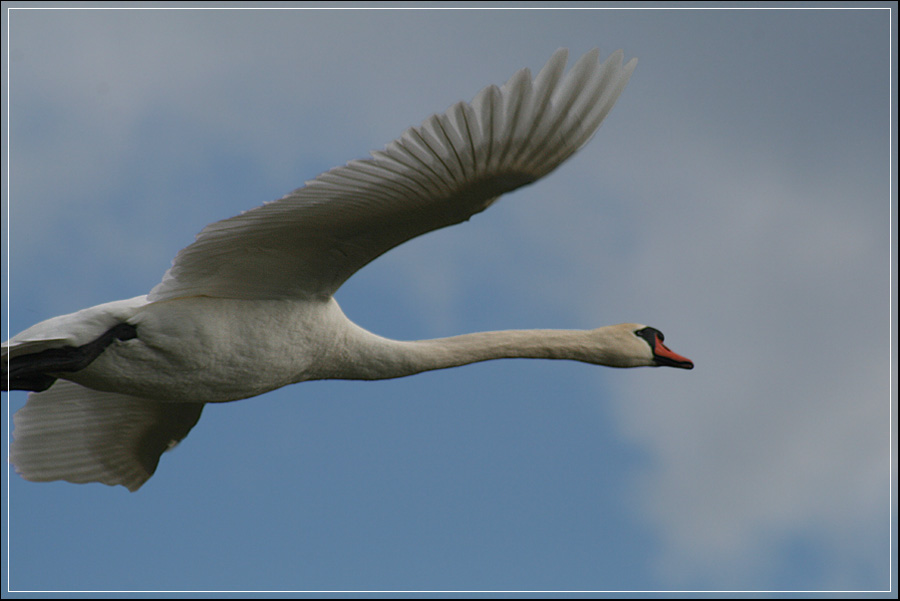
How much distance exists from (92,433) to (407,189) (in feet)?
17.3

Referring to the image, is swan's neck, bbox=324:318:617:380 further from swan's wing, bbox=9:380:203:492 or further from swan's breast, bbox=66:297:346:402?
swan's wing, bbox=9:380:203:492

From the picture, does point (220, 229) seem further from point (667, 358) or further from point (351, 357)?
point (667, 358)

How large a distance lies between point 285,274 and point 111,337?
1412mm

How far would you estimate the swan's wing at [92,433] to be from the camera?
1066 cm

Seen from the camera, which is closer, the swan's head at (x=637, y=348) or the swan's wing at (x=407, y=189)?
the swan's wing at (x=407, y=189)

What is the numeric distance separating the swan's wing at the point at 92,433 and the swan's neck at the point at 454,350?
2402 mm

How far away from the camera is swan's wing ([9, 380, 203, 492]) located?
35.0 ft

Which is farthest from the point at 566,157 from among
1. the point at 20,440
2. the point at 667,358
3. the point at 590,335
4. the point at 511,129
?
the point at 20,440

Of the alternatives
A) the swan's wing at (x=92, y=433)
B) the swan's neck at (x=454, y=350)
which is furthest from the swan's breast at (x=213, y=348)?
the swan's wing at (x=92, y=433)

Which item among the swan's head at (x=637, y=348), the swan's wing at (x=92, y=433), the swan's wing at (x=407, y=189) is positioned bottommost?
the swan's wing at (x=92, y=433)

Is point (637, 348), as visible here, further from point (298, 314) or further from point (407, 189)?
point (407, 189)

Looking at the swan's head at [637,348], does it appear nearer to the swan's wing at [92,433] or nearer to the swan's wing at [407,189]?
the swan's wing at [407,189]

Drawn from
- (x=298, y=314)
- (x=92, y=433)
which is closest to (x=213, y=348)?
(x=298, y=314)

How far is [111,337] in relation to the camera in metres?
8.31
